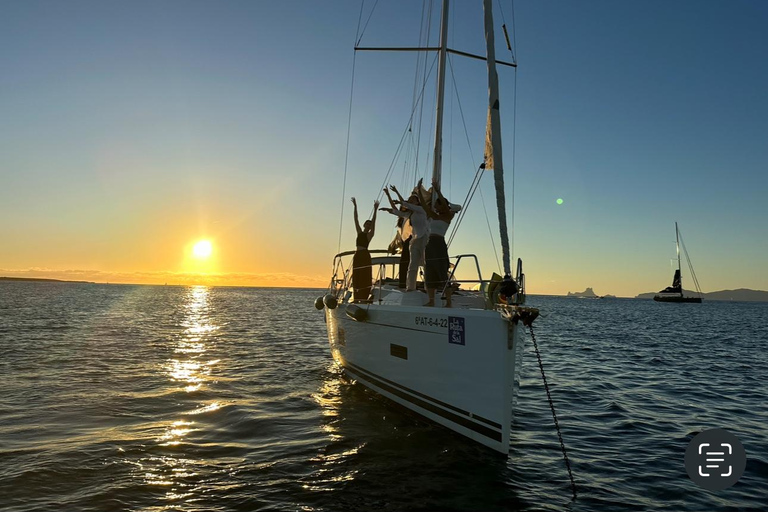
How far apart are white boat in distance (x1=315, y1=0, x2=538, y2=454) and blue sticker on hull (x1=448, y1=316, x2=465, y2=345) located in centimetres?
1

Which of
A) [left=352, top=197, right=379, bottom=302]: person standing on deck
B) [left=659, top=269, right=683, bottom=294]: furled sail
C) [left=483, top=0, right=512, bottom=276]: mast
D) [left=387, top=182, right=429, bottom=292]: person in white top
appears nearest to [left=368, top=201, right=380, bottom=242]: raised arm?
[left=352, top=197, right=379, bottom=302]: person standing on deck

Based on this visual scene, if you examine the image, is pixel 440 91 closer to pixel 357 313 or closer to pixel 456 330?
pixel 357 313

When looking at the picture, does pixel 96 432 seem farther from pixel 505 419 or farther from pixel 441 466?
pixel 505 419

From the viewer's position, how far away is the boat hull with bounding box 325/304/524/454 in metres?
6.64

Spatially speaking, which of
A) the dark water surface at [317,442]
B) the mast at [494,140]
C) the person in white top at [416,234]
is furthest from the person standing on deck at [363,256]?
the mast at [494,140]

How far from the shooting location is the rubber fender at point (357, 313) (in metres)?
9.64

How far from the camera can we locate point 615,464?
23.1ft


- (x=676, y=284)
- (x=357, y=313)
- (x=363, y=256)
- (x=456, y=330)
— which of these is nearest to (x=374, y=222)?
(x=363, y=256)

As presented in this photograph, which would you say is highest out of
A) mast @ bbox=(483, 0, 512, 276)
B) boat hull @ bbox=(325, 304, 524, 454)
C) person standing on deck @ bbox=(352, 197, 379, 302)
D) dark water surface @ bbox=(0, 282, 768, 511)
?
mast @ bbox=(483, 0, 512, 276)

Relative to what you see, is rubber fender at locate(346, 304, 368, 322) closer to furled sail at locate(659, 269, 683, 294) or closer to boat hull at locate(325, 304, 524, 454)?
boat hull at locate(325, 304, 524, 454)

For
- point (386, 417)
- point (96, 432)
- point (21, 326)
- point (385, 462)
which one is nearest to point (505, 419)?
point (385, 462)

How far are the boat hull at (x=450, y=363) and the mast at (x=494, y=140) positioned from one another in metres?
1.18

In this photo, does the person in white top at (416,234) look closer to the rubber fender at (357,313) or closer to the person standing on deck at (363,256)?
the rubber fender at (357,313)

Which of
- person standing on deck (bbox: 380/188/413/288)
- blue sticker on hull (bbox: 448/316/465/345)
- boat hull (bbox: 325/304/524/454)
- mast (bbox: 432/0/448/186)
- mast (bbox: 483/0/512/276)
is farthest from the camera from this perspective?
mast (bbox: 432/0/448/186)
